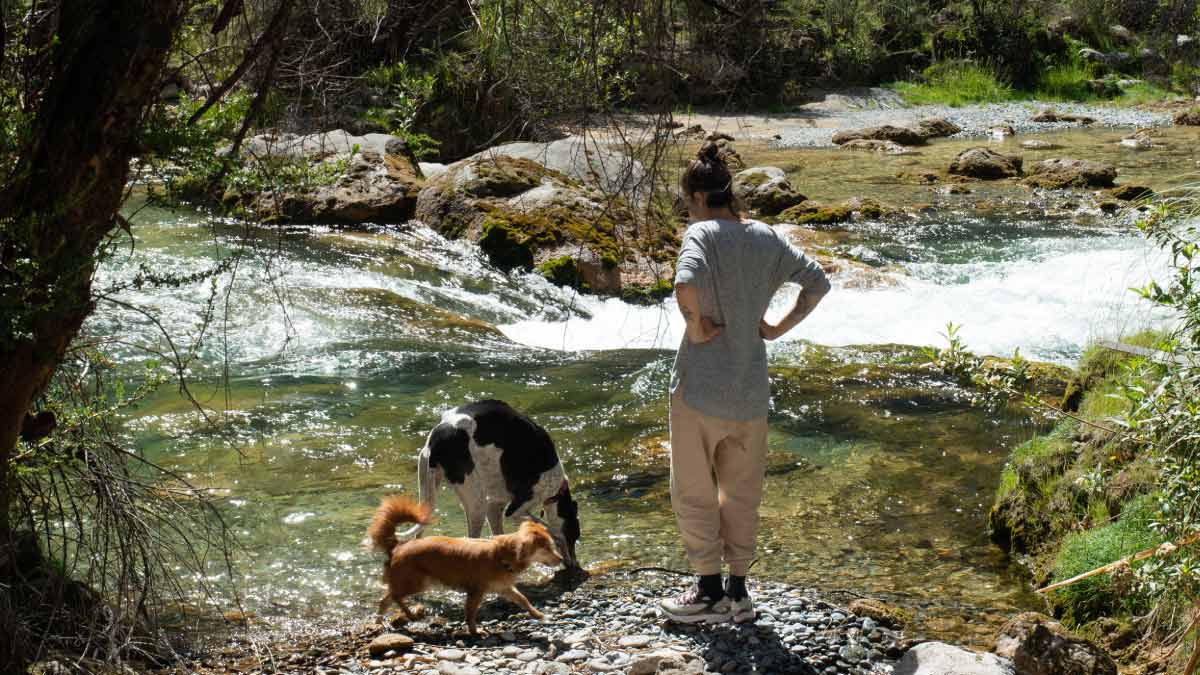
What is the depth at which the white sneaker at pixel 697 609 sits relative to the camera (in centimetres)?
545

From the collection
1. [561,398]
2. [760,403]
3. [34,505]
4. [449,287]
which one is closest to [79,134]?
[34,505]

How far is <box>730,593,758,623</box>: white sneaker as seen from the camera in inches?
214

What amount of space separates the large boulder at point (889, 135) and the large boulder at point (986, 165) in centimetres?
457

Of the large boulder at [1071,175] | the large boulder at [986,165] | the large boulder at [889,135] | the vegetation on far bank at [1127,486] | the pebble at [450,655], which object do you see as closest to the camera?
the vegetation on far bank at [1127,486]

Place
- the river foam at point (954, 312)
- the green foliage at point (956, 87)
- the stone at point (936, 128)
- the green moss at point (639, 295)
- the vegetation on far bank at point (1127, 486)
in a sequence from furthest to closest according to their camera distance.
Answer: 1. the green foliage at point (956, 87)
2. the stone at point (936, 128)
3. the green moss at point (639, 295)
4. the river foam at point (954, 312)
5. the vegetation on far bank at point (1127, 486)

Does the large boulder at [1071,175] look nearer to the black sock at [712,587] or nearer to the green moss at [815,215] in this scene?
the green moss at [815,215]

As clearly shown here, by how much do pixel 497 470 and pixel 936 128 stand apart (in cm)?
2653

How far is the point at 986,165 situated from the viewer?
23.8 metres

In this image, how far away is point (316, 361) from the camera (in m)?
11.3

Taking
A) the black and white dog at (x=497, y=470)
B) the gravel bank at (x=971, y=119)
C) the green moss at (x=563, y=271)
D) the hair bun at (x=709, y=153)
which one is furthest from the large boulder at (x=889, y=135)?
the hair bun at (x=709, y=153)

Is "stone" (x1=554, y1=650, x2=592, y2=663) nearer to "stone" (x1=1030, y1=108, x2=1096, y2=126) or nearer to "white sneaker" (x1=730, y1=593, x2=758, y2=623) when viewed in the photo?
"white sneaker" (x1=730, y1=593, x2=758, y2=623)

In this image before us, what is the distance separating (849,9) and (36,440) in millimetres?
32754

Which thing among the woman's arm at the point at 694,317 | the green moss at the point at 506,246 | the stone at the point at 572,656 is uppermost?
the woman's arm at the point at 694,317

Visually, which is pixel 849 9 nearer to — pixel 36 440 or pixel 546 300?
pixel 546 300
